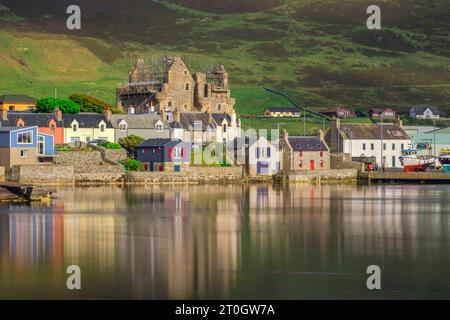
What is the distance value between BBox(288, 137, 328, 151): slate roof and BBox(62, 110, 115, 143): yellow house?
15984 mm

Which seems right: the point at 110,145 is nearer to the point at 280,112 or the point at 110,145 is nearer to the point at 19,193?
the point at 19,193

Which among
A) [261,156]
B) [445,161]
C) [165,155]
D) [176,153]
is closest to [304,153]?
[261,156]

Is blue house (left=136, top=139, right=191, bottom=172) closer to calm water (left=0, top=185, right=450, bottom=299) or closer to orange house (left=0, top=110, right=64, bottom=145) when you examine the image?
orange house (left=0, top=110, right=64, bottom=145)

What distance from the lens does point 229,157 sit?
95.0 m

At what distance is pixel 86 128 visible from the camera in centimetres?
9694

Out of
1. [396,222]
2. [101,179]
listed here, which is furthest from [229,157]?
[396,222]

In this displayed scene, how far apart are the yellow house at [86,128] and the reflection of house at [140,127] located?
0.98 m

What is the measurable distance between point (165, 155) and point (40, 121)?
11.6 m

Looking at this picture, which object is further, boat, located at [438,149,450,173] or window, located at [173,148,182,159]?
boat, located at [438,149,450,173]

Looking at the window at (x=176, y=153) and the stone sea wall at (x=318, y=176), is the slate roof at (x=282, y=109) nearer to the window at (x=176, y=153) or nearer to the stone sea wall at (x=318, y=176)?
the stone sea wall at (x=318, y=176)

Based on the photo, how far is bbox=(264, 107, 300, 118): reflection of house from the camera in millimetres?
151625

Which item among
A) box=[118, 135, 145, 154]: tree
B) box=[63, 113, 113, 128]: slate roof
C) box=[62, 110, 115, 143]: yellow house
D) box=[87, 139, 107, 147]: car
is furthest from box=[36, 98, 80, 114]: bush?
box=[118, 135, 145, 154]: tree

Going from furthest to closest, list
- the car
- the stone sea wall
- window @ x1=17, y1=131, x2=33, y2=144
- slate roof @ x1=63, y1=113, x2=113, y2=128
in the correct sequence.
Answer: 1. slate roof @ x1=63, y1=113, x2=113, y2=128
2. the stone sea wall
3. the car
4. window @ x1=17, y1=131, x2=33, y2=144
